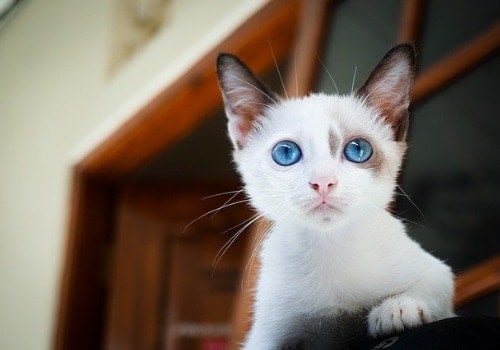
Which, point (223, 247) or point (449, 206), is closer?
point (449, 206)

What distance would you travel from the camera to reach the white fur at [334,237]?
424 millimetres

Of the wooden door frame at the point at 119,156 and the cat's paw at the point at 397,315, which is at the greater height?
the wooden door frame at the point at 119,156

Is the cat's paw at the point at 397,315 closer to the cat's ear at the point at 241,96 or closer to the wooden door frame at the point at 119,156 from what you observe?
the cat's ear at the point at 241,96

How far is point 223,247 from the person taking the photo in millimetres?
1030

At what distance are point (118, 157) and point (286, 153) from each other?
2.21 ft

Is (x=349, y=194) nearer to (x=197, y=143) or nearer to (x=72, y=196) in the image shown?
(x=72, y=196)

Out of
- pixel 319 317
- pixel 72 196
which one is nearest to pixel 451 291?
pixel 319 317

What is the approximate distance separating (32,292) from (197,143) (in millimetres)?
491

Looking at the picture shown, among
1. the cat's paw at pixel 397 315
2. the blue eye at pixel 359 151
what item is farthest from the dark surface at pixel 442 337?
the blue eye at pixel 359 151

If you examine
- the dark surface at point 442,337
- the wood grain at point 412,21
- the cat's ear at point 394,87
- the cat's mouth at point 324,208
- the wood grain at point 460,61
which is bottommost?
the dark surface at point 442,337

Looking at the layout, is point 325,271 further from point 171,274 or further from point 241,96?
point 171,274

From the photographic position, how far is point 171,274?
1140 millimetres

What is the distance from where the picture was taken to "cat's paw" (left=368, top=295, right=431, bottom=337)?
37 cm

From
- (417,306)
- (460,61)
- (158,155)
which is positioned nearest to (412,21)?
(460,61)
